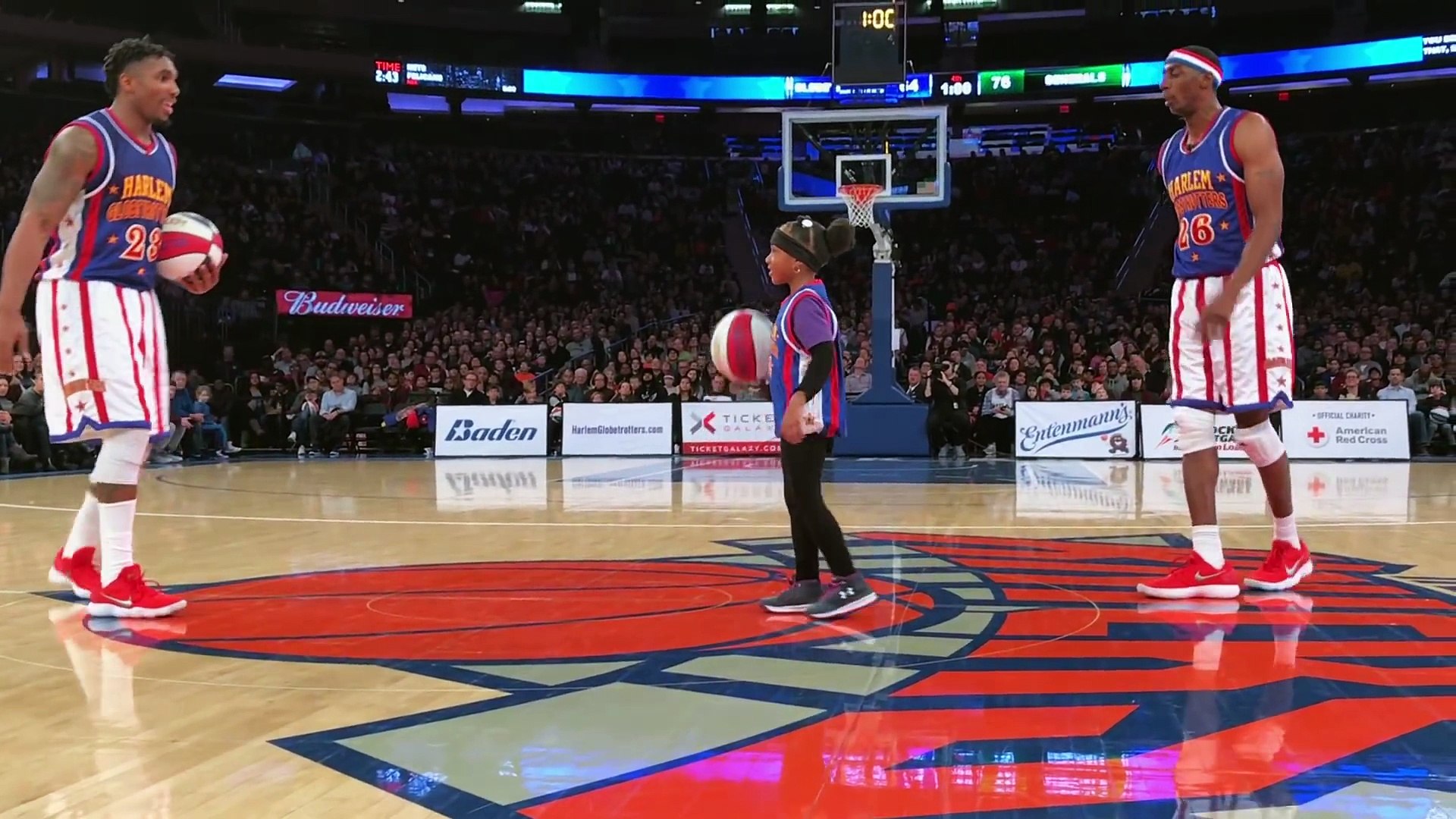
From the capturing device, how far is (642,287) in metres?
26.3

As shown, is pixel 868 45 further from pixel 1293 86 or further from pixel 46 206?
pixel 1293 86

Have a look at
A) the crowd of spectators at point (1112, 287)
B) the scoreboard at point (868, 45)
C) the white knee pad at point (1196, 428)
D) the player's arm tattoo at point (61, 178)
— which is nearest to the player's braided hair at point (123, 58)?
the player's arm tattoo at point (61, 178)

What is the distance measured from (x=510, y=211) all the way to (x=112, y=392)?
24772 mm

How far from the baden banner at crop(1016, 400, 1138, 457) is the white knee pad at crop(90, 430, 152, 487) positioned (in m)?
12.8

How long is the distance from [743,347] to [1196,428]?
7.05 ft

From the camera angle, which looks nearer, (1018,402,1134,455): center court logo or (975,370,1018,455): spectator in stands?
(1018,402,1134,455): center court logo

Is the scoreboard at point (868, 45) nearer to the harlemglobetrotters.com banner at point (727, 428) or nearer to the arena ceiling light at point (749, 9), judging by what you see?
the harlemglobetrotters.com banner at point (727, 428)

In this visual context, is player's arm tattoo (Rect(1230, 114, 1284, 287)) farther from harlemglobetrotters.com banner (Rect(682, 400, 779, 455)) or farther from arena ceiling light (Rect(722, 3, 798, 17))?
arena ceiling light (Rect(722, 3, 798, 17))

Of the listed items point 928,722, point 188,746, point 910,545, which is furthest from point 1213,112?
point 188,746

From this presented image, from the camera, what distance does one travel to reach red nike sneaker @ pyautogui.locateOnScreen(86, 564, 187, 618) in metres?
4.41

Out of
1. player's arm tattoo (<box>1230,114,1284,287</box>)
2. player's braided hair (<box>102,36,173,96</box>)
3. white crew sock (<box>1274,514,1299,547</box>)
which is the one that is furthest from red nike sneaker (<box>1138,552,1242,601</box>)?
player's braided hair (<box>102,36,173,96</box>)

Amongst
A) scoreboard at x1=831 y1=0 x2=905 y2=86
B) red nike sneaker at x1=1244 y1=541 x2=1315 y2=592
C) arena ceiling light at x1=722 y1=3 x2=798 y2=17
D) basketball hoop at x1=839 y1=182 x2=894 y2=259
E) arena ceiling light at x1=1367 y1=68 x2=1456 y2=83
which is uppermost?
arena ceiling light at x1=722 y1=3 x2=798 y2=17

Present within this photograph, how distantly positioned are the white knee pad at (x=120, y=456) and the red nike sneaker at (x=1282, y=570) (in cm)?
493

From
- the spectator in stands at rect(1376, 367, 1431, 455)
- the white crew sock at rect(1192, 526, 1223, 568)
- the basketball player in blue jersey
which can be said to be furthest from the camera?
the spectator in stands at rect(1376, 367, 1431, 455)
